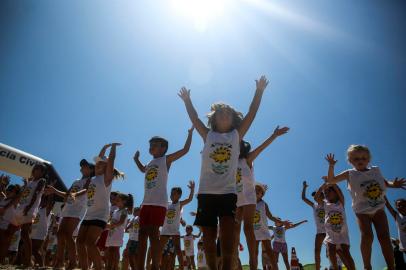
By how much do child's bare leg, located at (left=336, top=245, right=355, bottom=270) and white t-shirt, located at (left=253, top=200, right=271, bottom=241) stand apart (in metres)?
1.85

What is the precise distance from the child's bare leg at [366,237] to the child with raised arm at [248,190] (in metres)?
1.98

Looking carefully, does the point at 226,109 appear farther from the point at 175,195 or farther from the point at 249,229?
the point at 175,195

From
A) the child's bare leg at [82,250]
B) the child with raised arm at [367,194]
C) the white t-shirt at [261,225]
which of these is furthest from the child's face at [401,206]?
the child's bare leg at [82,250]

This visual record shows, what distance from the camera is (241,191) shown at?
5934mm

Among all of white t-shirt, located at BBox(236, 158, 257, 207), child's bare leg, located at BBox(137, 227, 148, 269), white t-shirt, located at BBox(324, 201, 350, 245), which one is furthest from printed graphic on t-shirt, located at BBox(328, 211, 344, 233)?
child's bare leg, located at BBox(137, 227, 148, 269)

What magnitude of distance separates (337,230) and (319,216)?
2.44 meters

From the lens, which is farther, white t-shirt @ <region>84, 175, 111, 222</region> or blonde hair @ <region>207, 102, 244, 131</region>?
white t-shirt @ <region>84, 175, 111, 222</region>

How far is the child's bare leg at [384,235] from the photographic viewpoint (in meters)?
5.39

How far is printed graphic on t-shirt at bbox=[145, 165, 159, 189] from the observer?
639 centimetres

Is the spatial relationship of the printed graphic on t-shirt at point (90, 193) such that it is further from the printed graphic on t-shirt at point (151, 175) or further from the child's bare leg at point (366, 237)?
the child's bare leg at point (366, 237)

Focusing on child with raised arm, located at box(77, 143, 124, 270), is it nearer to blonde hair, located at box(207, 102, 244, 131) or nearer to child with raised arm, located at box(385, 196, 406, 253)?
blonde hair, located at box(207, 102, 244, 131)

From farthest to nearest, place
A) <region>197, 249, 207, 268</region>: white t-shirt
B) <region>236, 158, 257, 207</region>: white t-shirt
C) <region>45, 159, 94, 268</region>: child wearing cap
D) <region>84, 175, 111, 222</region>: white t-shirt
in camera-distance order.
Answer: <region>197, 249, 207, 268</region>: white t-shirt, <region>45, 159, 94, 268</region>: child wearing cap, <region>84, 175, 111, 222</region>: white t-shirt, <region>236, 158, 257, 207</region>: white t-shirt

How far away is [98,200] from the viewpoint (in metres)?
6.96

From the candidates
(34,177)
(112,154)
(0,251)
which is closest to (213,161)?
(112,154)
